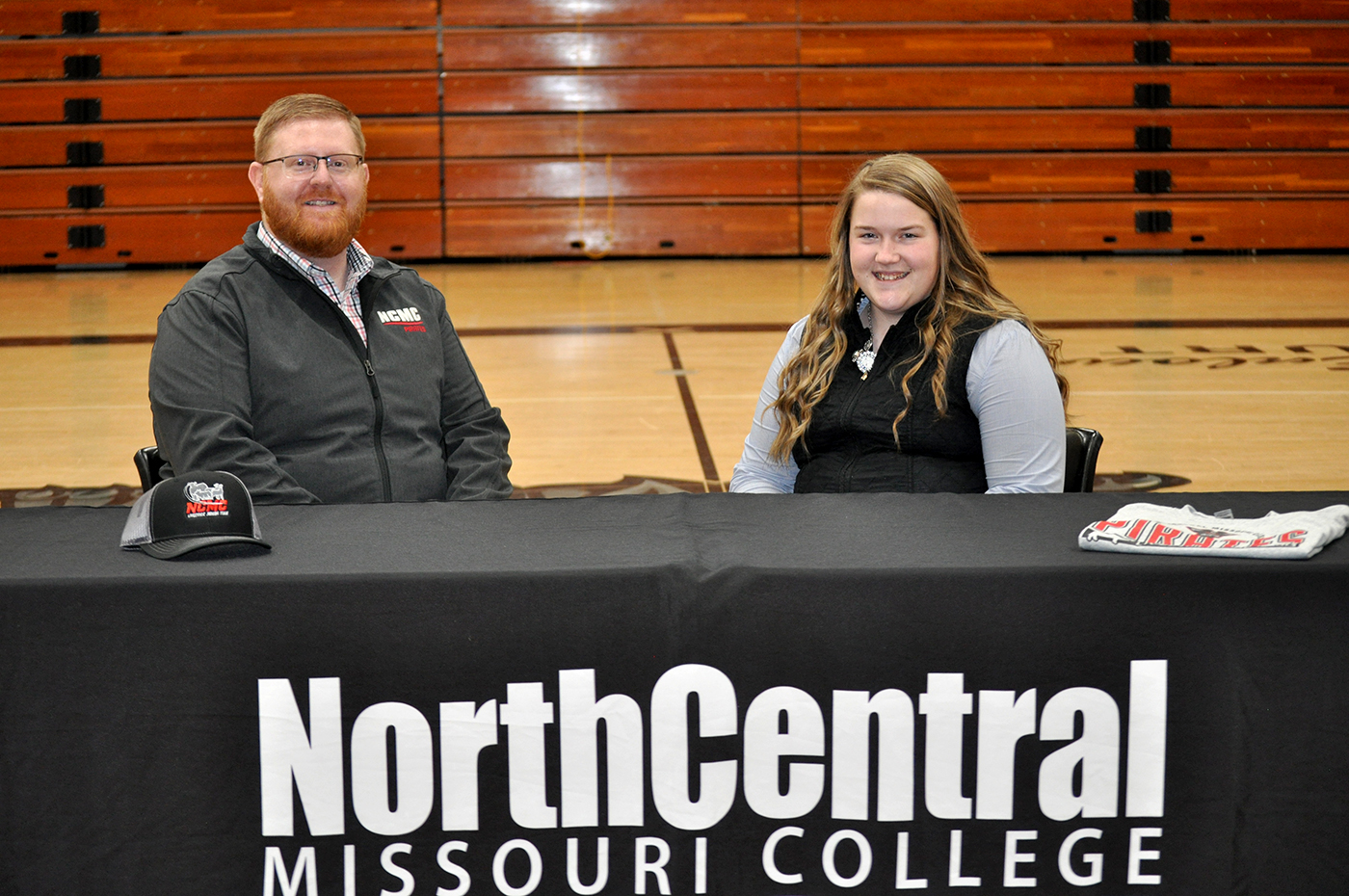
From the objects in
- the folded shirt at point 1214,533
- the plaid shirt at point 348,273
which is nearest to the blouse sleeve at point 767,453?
the plaid shirt at point 348,273

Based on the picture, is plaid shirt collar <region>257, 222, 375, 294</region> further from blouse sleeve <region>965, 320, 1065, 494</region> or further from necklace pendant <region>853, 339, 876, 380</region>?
blouse sleeve <region>965, 320, 1065, 494</region>

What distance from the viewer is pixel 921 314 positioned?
82.9 inches

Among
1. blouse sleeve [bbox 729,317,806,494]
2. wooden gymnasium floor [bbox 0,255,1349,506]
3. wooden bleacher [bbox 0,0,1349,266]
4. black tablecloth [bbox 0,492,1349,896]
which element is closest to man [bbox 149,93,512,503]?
blouse sleeve [bbox 729,317,806,494]

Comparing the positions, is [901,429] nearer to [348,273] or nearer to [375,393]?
[375,393]

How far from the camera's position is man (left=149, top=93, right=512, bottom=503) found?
2.07 metres

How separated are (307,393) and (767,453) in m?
0.76

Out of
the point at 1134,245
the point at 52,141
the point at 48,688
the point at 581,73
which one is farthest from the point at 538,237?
the point at 48,688

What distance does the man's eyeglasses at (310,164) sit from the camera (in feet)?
7.45

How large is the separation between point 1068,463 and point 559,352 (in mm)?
4592

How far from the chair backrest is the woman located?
1016 millimetres

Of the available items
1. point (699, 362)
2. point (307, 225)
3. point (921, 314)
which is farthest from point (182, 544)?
point (699, 362)

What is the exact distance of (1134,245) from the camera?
10.7 m

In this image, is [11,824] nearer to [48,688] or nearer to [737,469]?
[48,688]

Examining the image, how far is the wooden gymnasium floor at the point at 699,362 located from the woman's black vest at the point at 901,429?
1.94 m
